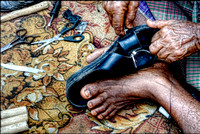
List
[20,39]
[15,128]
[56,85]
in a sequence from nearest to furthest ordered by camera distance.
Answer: [15,128], [56,85], [20,39]

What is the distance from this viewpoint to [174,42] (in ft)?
2.50

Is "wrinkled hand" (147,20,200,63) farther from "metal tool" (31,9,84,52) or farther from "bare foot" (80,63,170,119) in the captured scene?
"metal tool" (31,9,84,52)

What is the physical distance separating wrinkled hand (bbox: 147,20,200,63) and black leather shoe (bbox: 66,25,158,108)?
7 cm

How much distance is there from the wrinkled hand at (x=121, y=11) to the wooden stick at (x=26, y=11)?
667 millimetres

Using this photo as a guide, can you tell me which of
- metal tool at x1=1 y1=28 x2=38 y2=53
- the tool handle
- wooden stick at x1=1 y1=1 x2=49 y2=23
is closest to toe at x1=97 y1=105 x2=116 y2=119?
metal tool at x1=1 y1=28 x2=38 y2=53

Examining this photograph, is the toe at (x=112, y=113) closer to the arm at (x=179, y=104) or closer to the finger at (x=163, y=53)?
the arm at (x=179, y=104)

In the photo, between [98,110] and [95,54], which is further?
[95,54]

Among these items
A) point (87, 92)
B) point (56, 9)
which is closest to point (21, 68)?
point (87, 92)

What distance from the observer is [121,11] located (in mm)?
787

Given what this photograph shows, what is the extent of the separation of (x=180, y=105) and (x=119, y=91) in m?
0.29

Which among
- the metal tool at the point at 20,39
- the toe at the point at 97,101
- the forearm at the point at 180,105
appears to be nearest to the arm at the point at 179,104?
the forearm at the point at 180,105

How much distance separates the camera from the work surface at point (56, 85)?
2.56ft

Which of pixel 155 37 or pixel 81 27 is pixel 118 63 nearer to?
pixel 155 37

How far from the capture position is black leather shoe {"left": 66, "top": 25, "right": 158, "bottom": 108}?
772mm
